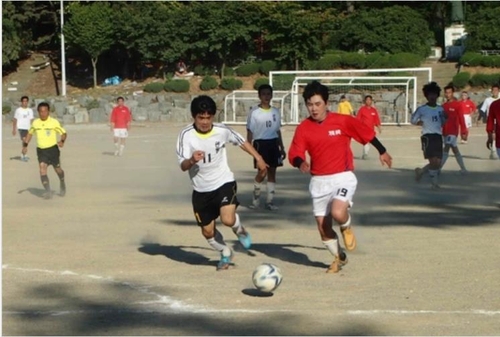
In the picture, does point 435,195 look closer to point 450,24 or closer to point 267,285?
point 267,285

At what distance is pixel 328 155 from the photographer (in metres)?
9.90

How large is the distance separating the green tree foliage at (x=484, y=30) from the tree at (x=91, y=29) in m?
18.4

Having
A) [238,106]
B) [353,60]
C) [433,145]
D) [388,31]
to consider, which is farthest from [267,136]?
[388,31]

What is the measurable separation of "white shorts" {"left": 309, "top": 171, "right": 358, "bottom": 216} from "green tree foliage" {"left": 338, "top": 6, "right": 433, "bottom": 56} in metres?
40.5

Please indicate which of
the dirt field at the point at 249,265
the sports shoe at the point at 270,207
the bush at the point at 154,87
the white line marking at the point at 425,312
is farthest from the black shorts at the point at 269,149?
the bush at the point at 154,87

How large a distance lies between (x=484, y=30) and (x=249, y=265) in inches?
1571

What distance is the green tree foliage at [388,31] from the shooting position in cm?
4978

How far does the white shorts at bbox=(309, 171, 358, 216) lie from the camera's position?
9909 mm

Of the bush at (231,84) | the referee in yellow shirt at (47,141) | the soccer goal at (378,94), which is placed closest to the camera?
the referee in yellow shirt at (47,141)

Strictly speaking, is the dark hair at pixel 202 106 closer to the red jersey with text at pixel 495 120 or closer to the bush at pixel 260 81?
the red jersey with text at pixel 495 120

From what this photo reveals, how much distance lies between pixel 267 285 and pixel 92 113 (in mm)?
41073

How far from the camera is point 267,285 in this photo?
8805mm

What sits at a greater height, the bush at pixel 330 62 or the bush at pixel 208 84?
the bush at pixel 330 62

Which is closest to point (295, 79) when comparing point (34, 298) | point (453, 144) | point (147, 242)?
point (453, 144)
